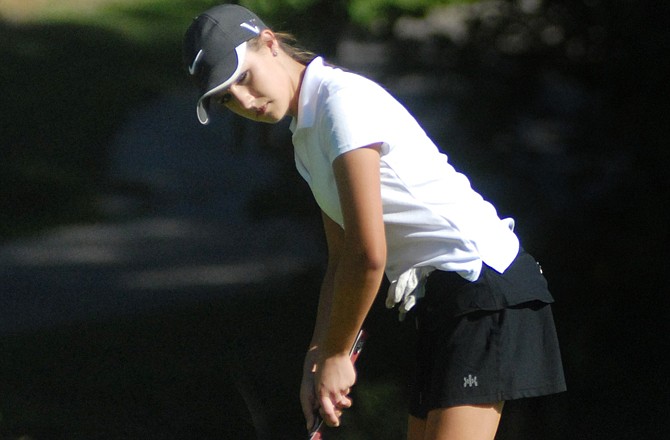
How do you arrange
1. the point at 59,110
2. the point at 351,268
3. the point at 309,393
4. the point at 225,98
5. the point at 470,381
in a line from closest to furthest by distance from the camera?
the point at 351,268 < the point at 225,98 < the point at 470,381 < the point at 309,393 < the point at 59,110

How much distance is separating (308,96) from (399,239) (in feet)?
1.29

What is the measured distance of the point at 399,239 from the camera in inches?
101

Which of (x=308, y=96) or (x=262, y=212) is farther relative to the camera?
(x=262, y=212)

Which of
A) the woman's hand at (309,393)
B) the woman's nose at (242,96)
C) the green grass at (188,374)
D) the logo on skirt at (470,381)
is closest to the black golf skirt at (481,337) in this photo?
Answer: the logo on skirt at (470,381)

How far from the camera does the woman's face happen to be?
7.98 ft

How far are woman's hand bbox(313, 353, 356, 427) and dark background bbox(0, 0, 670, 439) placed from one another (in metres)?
1.69

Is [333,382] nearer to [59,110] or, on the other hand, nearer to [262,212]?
[262,212]

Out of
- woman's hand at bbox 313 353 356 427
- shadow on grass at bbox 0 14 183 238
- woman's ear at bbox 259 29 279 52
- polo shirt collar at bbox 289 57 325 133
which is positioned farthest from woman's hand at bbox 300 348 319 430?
shadow on grass at bbox 0 14 183 238

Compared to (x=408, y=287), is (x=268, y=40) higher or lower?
higher

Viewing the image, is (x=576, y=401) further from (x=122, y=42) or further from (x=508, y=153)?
(x=122, y=42)

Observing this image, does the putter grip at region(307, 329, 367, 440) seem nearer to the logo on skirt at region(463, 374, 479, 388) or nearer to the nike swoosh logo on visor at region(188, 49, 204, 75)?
the logo on skirt at region(463, 374, 479, 388)

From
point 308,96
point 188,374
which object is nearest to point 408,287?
point 308,96

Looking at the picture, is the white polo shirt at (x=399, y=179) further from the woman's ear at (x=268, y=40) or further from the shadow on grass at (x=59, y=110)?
the shadow on grass at (x=59, y=110)

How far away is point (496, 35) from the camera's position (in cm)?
431
